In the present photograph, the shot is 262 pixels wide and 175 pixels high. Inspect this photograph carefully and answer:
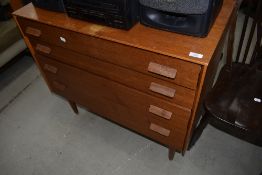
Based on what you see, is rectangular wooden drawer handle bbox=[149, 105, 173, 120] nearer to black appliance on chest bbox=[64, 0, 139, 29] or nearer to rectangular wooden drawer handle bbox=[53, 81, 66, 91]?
black appliance on chest bbox=[64, 0, 139, 29]

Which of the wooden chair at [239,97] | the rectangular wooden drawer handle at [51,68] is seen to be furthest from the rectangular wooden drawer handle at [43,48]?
the wooden chair at [239,97]

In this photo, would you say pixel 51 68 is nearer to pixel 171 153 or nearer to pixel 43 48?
pixel 43 48

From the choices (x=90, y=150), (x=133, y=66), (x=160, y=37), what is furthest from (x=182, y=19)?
(x=90, y=150)

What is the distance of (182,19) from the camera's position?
2.68ft

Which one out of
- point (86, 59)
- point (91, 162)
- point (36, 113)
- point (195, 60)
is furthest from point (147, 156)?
point (36, 113)

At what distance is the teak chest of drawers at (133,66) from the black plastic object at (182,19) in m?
0.03

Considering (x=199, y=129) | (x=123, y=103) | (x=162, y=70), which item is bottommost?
(x=199, y=129)

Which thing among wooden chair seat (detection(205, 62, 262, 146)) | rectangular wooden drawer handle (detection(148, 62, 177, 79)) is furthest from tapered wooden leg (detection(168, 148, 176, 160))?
rectangular wooden drawer handle (detection(148, 62, 177, 79))

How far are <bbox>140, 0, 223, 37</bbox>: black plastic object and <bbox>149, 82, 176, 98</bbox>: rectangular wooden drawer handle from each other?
23cm

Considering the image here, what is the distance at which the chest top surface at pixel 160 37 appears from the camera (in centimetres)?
79

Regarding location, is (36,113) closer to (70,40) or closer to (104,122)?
(104,122)

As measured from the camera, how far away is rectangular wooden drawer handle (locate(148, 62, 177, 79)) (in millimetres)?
830

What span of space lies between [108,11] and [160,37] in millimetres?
230

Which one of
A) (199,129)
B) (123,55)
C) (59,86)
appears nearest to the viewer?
(123,55)
